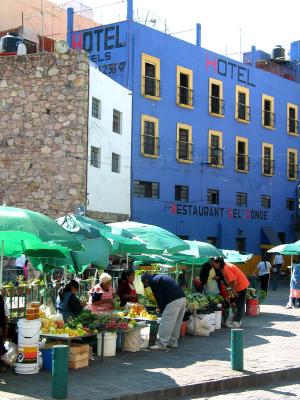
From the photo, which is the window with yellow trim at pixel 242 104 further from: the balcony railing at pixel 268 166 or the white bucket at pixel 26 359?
the white bucket at pixel 26 359

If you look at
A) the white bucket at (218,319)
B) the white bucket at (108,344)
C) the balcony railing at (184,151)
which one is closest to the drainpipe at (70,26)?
the balcony railing at (184,151)

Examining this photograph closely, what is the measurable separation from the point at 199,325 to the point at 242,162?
24018mm

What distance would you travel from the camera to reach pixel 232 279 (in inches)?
585

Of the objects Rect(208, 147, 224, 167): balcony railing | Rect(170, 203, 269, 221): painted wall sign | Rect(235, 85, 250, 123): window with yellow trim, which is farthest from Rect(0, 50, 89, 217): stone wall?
Rect(235, 85, 250, 123): window with yellow trim

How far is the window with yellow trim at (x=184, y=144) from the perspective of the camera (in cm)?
3281

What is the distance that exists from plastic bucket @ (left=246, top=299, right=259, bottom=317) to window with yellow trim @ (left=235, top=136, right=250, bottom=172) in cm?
1871

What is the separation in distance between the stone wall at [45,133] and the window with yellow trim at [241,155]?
41.0ft

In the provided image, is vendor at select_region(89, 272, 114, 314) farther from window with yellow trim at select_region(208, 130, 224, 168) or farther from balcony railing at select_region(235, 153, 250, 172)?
balcony railing at select_region(235, 153, 250, 172)

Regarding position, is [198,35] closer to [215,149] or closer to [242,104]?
[242,104]

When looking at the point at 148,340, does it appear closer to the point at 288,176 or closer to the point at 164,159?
the point at 164,159

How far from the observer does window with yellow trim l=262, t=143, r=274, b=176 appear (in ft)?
126

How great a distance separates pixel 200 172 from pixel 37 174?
10.4m

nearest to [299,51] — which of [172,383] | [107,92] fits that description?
[107,92]

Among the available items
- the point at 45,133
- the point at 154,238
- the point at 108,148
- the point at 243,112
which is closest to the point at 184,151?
the point at 243,112
